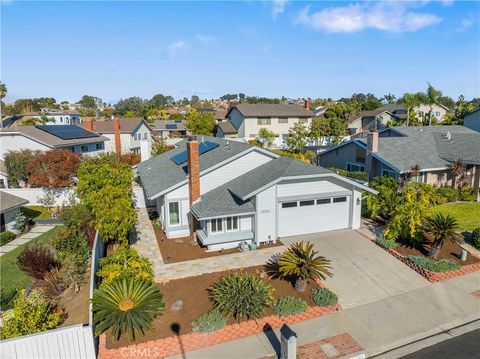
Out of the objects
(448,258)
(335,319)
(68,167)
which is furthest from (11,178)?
(448,258)

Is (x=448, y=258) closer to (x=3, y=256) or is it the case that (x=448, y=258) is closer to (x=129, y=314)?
(x=129, y=314)

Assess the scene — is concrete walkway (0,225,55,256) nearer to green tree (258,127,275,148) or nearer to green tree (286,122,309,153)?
green tree (286,122,309,153)

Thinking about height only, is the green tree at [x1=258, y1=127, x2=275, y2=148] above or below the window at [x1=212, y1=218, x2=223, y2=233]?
above

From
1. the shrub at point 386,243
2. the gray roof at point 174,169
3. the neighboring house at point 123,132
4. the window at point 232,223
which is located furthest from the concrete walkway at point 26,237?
the neighboring house at point 123,132

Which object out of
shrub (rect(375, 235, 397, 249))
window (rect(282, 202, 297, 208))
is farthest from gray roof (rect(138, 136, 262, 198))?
shrub (rect(375, 235, 397, 249))

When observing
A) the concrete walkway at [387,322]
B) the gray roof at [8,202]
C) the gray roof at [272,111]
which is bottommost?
the concrete walkway at [387,322]

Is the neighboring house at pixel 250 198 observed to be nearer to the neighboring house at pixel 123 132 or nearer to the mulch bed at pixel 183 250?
the mulch bed at pixel 183 250
